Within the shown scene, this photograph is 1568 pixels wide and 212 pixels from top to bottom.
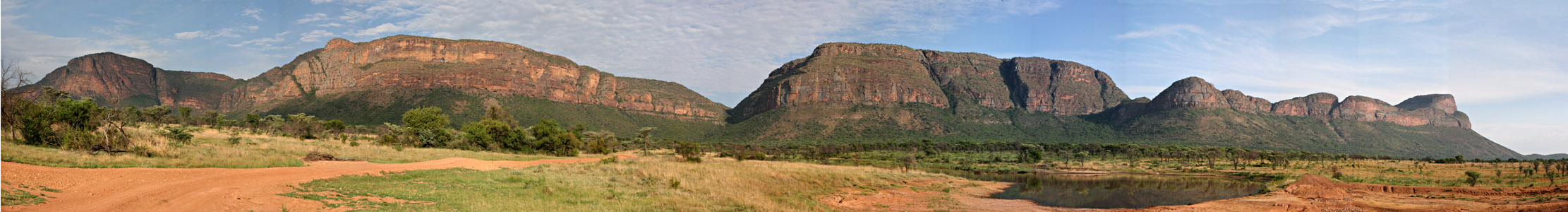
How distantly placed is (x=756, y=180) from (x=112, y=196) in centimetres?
1717

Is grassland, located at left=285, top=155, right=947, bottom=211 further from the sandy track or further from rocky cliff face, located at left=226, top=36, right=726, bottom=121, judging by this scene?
rocky cliff face, located at left=226, top=36, right=726, bottom=121

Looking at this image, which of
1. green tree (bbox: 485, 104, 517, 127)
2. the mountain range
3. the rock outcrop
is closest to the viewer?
green tree (bbox: 485, 104, 517, 127)

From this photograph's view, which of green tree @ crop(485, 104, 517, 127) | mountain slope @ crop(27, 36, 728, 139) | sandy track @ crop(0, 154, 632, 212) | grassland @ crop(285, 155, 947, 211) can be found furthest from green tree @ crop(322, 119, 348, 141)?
sandy track @ crop(0, 154, 632, 212)

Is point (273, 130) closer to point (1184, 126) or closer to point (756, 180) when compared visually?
point (756, 180)

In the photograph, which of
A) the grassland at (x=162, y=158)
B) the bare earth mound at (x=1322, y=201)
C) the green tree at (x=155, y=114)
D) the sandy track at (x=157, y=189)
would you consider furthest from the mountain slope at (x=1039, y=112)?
the sandy track at (x=157, y=189)

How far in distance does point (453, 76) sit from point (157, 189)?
11769cm

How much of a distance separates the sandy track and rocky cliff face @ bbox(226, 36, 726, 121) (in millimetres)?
108269

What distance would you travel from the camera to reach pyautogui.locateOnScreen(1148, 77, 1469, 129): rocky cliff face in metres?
131

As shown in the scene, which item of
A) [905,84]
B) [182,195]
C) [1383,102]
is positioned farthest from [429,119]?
[1383,102]

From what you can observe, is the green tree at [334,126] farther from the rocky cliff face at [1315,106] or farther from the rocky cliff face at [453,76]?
the rocky cliff face at [1315,106]

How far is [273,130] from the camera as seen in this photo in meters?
54.2

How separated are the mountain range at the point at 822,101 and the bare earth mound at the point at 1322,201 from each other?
273 ft

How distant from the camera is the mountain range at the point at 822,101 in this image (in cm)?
11225

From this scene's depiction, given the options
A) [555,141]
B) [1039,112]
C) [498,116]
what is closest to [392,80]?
[498,116]
